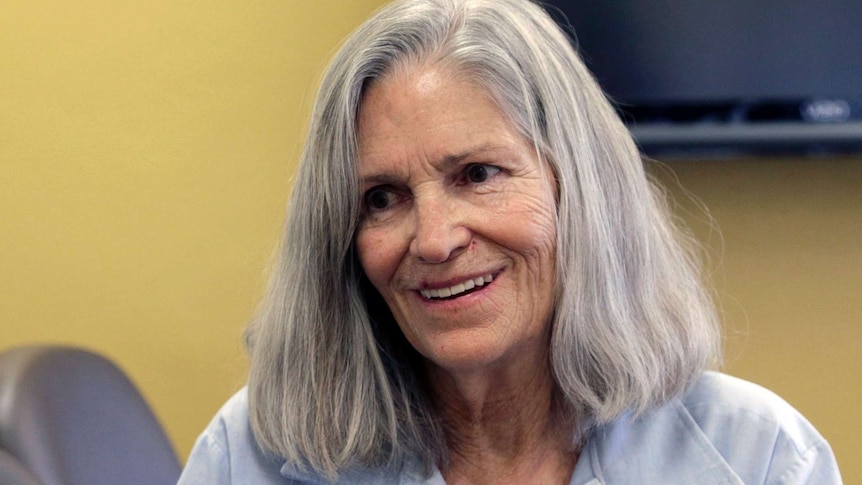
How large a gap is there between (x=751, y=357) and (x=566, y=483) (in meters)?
0.89

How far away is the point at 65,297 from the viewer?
234cm

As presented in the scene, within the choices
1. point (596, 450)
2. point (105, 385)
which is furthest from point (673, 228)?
point (105, 385)

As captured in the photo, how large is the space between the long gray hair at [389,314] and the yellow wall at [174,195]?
0.73 metres

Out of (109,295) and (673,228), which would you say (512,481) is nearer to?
(673,228)

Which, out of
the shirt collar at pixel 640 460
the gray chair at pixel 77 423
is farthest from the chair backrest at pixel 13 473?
→ the shirt collar at pixel 640 460

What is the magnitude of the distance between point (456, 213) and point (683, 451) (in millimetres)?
425

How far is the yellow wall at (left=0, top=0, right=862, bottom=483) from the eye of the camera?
7.18 feet

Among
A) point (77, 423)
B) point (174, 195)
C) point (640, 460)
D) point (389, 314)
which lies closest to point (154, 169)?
point (174, 195)

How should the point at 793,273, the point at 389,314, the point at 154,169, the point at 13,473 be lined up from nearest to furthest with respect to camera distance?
the point at 13,473
the point at 389,314
the point at 793,273
the point at 154,169

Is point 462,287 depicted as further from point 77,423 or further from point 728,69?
point 728,69

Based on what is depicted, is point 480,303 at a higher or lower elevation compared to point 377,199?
lower

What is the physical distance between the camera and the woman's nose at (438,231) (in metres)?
1.30

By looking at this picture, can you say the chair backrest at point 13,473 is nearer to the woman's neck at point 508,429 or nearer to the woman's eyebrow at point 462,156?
the woman's neck at point 508,429

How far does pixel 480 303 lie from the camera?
1.33 meters
